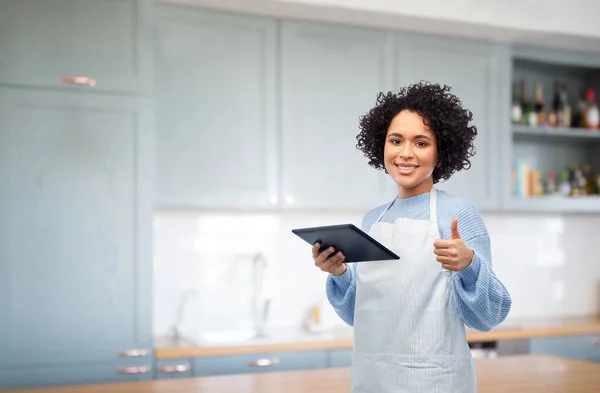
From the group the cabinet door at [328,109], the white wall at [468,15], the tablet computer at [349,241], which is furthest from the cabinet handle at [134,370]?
the tablet computer at [349,241]

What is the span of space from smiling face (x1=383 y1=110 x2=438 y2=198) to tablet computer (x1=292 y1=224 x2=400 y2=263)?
17 cm

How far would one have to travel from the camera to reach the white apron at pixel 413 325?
1.28 metres

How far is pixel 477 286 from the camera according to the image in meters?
1.23

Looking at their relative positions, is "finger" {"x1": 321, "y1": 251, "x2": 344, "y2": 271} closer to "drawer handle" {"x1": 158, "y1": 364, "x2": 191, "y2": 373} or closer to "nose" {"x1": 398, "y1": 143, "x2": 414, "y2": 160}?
"nose" {"x1": 398, "y1": 143, "x2": 414, "y2": 160}

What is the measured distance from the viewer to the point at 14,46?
9.28 feet

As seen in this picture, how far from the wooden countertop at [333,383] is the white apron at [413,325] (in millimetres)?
484

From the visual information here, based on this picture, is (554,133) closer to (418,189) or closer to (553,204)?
(553,204)

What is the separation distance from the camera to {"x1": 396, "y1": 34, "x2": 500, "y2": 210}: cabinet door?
364 centimetres

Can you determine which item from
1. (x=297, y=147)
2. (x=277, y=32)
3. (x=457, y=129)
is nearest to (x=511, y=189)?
(x=297, y=147)

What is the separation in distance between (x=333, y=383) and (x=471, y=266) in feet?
2.55

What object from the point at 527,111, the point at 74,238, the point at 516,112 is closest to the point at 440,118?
the point at 74,238

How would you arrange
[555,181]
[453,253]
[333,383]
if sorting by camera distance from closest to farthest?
[453,253] < [333,383] < [555,181]

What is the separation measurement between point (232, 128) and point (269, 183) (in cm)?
31

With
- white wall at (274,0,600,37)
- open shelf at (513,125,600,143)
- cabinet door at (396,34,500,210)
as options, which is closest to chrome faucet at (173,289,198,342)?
cabinet door at (396,34,500,210)
